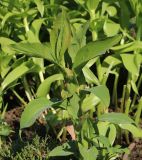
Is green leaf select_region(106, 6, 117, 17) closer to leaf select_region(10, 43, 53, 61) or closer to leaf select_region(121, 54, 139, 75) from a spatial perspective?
leaf select_region(121, 54, 139, 75)

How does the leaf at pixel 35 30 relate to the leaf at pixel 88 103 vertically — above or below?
above

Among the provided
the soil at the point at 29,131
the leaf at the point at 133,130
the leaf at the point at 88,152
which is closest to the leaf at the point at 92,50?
the leaf at the point at 88,152

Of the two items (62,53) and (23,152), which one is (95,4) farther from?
(23,152)

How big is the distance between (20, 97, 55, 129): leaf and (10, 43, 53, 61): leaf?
0.22 m

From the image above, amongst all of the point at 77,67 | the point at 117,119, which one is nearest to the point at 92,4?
the point at 77,67

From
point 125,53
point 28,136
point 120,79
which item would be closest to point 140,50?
point 125,53

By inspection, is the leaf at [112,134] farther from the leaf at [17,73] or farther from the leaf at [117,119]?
the leaf at [17,73]

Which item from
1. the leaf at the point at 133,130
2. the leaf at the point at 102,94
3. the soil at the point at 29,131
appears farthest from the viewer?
the soil at the point at 29,131

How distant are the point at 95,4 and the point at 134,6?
24 cm

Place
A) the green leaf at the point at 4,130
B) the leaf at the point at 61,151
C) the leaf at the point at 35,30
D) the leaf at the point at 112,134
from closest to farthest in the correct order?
the leaf at the point at 61,151, the leaf at the point at 112,134, the green leaf at the point at 4,130, the leaf at the point at 35,30

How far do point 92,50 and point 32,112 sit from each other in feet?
1.28

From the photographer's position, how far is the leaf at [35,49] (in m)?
2.05

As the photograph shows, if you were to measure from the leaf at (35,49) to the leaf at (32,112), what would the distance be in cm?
22

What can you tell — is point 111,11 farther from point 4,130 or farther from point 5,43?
point 4,130
